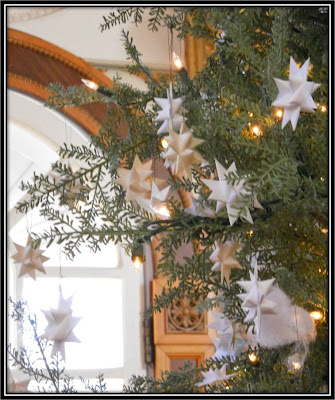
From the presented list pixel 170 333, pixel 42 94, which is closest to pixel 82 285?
pixel 170 333

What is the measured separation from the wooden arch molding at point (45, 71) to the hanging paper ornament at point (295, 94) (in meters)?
1.94

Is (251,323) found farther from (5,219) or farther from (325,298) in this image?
(5,219)

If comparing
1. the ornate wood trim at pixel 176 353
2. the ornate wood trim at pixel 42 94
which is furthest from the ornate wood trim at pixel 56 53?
the ornate wood trim at pixel 176 353

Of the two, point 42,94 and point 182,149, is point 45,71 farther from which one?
point 182,149

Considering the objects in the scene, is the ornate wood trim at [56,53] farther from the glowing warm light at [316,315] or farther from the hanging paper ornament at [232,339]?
the glowing warm light at [316,315]

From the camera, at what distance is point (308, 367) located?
0.78 meters

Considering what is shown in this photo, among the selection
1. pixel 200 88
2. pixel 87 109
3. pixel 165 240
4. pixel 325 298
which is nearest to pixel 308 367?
pixel 325 298

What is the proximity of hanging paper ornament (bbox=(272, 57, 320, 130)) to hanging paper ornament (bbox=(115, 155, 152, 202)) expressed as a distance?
0.16m

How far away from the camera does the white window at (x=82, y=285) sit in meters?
2.78

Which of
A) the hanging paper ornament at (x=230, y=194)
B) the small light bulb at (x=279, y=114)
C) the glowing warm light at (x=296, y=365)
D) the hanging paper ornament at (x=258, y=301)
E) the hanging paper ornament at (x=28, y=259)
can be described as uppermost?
the small light bulb at (x=279, y=114)

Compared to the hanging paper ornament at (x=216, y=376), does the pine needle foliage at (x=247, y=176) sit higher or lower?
higher

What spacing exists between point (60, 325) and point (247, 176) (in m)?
0.25

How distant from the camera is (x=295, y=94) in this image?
69 cm

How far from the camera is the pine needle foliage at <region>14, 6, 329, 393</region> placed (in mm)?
740
